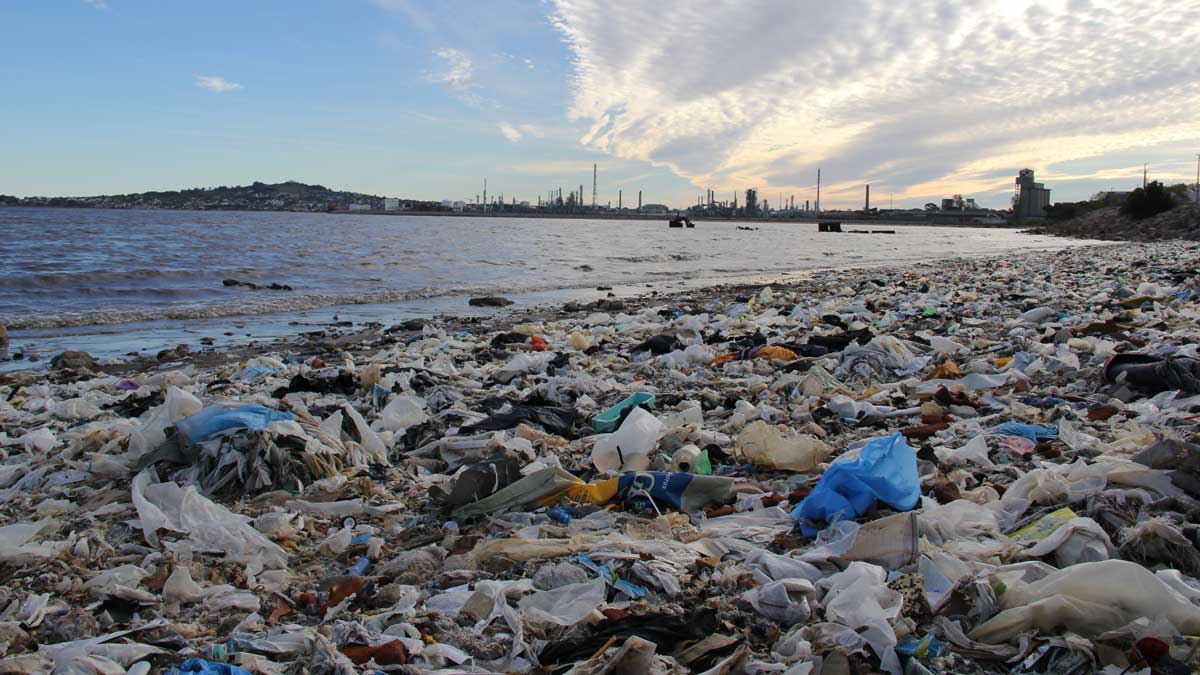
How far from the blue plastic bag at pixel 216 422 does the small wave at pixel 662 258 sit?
81.4ft

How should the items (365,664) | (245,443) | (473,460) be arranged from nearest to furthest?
(365,664) < (245,443) < (473,460)

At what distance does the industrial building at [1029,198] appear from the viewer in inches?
4213

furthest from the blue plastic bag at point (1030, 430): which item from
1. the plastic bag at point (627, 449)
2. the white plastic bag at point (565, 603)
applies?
the white plastic bag at point (565, 603)

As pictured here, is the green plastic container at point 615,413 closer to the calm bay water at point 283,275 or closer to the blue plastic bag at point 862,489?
the blue plastic bag at point 862,489

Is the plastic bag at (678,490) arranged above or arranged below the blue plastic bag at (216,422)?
below

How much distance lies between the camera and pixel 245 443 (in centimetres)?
398

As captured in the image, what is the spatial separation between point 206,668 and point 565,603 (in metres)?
1.11

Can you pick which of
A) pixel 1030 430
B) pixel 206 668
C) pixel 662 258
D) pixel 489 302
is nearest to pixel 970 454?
pixel 1030 430

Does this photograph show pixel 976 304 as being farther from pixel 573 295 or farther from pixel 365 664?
pixel 365 664

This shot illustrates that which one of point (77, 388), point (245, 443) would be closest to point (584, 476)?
point (245, 443)

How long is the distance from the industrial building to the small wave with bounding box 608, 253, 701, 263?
94.7 metres

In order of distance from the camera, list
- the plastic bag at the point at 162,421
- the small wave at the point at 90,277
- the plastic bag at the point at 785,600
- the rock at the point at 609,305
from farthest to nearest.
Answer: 1. the small wave at the point at 90,277
2. the rock at the point at 609,305
3. the plastic bag at the point at 162,421
4. the plastic bag at the point at 785,600

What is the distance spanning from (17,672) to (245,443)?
1.91 metres

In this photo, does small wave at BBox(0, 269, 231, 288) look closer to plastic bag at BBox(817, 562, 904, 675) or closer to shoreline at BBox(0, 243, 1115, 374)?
shoreline at BBox(0, 243, 1115, 374)
